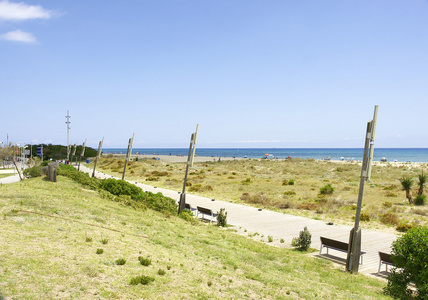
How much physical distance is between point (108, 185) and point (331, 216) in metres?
12.6

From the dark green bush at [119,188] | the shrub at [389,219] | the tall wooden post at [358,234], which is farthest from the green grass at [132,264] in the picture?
the shrub at [389,219]

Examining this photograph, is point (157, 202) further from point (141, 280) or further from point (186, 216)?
point (141, 280)

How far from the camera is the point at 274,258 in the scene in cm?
869

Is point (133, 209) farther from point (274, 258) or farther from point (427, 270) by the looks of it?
point (427, 270)

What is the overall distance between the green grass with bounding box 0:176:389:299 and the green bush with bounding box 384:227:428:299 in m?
0.52

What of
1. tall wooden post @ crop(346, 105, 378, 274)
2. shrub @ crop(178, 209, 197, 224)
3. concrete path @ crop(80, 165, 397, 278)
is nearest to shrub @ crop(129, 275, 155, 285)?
tall wooden post @ crop(346, 105, 378, 274)

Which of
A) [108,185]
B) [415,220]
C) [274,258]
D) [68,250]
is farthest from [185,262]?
[415,220]

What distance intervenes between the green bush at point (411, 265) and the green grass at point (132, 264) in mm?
519

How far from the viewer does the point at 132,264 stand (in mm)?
6055

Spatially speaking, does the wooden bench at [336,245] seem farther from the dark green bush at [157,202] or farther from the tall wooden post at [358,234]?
the dark green bush at [157,202]

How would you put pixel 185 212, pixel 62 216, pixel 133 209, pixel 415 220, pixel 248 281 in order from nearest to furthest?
pixel 248 281 → pixel 62 216 → pixel 133 209 → pixel 185 212 → pixel 415 220

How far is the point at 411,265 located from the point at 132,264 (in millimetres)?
5537

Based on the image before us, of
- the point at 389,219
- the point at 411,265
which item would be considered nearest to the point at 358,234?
the point at 411,265

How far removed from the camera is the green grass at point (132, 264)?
4895mm
